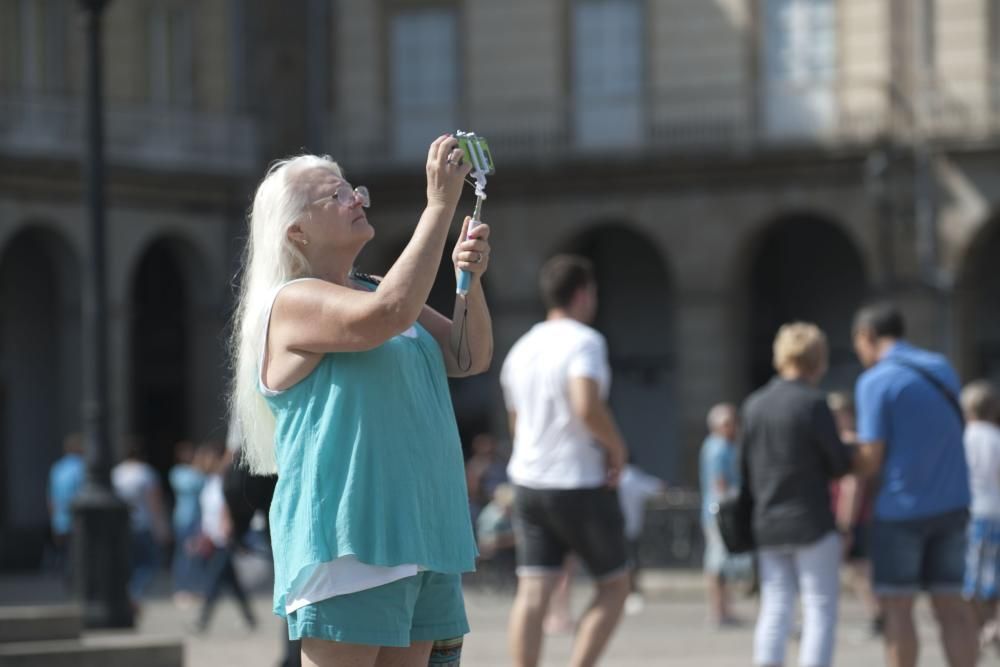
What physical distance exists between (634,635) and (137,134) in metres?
19.7

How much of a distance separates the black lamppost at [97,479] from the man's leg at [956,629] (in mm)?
7374

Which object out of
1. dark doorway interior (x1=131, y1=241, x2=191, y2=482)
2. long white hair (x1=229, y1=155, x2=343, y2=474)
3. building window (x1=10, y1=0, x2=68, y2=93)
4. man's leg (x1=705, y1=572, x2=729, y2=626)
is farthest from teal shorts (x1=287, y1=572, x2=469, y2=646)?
dark doorway interior (x1=131, y1=241, x2=191, y2=482)

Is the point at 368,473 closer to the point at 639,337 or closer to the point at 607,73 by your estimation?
the point at 607,73

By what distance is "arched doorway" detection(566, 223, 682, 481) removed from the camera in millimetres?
35969

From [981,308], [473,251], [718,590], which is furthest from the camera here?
[981,308]

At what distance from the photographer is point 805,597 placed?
9156mm

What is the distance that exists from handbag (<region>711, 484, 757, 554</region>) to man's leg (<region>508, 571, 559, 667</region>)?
0.86m

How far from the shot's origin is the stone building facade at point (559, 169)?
3144cm

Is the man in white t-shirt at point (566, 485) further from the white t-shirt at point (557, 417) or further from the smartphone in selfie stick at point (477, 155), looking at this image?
the smartphone in selfie stick at point (477, 155)

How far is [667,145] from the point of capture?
3319 cm

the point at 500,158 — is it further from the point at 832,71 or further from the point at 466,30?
the point at 832,71

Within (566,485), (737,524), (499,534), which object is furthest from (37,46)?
(737,524)

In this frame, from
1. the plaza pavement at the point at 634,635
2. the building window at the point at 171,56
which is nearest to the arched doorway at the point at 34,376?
the building window at the point at 171,56

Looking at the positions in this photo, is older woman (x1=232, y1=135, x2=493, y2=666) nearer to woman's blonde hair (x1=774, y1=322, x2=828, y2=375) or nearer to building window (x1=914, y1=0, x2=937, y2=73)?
woman's blonde hair (x1=774, y1=322, x2=828, y2=375)
